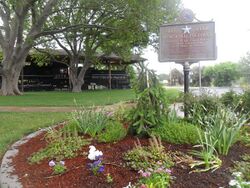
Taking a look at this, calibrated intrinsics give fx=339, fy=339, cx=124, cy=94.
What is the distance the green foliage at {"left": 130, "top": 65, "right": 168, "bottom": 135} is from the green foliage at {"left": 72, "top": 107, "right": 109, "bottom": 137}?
0.67 m

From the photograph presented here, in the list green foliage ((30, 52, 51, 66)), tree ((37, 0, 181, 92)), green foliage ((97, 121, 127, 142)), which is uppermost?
tree ((37, 0, 181, 92))

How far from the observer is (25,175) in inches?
171

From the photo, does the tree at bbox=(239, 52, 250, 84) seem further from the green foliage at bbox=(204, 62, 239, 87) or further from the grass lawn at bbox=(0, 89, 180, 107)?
the grass lawn at bbox=(0, 89, 180, 107)

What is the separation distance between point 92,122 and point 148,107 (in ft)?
4.06

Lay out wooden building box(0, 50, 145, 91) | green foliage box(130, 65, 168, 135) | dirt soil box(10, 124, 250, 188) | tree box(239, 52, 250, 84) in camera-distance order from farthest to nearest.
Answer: tree box(239, 52, 250, 84) → wooden building box(0, 50, 145, 91) → green foliage box(130, 65, 168, 135) → dirt soil box(10, 124, 250, 188)

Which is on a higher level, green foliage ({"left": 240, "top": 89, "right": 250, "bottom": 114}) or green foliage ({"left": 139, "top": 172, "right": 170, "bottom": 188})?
green foliage ({"left": 240, "top": 89, "right": 250, "bottom": 114})

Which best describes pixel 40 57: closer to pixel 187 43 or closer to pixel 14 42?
pixel 14 42

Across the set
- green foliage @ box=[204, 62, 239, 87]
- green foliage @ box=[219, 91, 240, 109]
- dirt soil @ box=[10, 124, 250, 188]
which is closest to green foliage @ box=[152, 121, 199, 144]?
dirt soil @ box=[10, 124, 250, 188]

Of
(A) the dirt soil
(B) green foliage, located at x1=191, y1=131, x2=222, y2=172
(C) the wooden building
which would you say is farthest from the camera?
(C) the wooden building

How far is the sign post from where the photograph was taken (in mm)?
7074

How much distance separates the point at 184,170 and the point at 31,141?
349cm

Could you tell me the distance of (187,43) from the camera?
23.7 ft

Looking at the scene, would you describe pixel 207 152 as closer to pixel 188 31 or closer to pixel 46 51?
pixel 188 31

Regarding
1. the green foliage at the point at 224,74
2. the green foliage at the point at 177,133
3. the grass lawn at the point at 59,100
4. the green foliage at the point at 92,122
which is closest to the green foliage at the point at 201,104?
the green foliage at the point at 177,133
